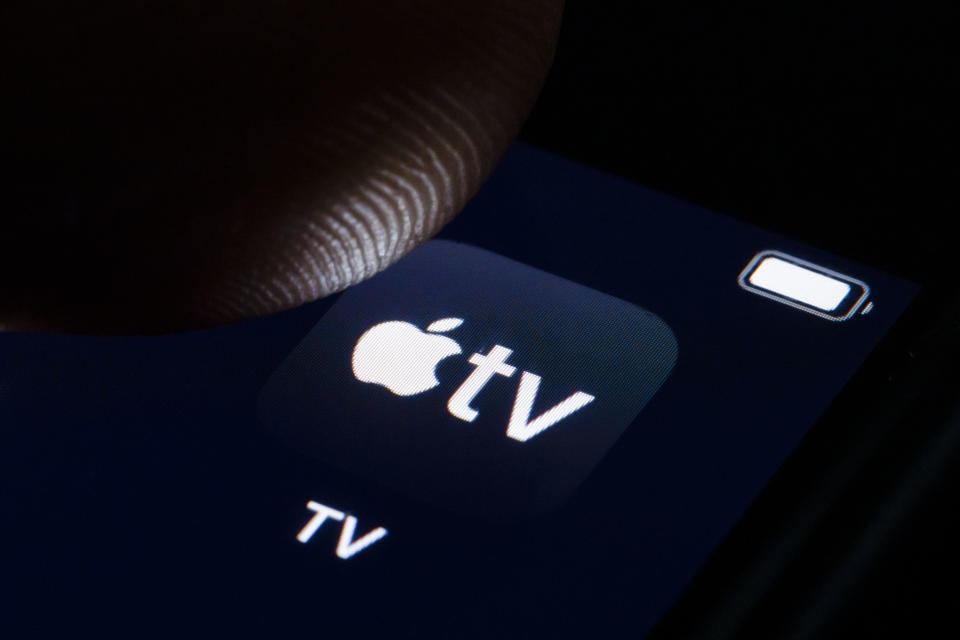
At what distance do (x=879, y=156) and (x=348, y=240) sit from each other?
24.5 inches

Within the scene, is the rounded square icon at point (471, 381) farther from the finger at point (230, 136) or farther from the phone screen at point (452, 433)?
the finger at point (230, 136)

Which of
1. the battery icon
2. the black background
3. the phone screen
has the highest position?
the black background

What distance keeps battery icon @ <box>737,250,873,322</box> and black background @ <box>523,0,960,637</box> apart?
2.2 inches

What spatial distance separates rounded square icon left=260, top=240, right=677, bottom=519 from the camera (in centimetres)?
81

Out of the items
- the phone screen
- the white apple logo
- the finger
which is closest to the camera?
the finger

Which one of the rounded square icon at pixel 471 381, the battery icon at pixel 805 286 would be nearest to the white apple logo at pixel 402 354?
the rounded square icon at pixel 471 381

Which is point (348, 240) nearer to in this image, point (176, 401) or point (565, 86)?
point (176, 401)

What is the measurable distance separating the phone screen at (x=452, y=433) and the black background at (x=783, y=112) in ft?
0.25

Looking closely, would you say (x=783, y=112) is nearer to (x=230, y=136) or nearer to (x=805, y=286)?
(x=805, y=286)

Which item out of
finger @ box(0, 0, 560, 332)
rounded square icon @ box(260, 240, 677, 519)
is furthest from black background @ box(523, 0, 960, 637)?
finger @ box(0, 0, 560, 332)

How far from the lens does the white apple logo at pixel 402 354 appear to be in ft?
2.82

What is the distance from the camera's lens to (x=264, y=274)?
1.83 feet

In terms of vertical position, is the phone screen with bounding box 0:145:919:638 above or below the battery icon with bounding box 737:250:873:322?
below

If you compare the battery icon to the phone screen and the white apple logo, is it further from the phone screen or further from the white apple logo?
the white apple logo
